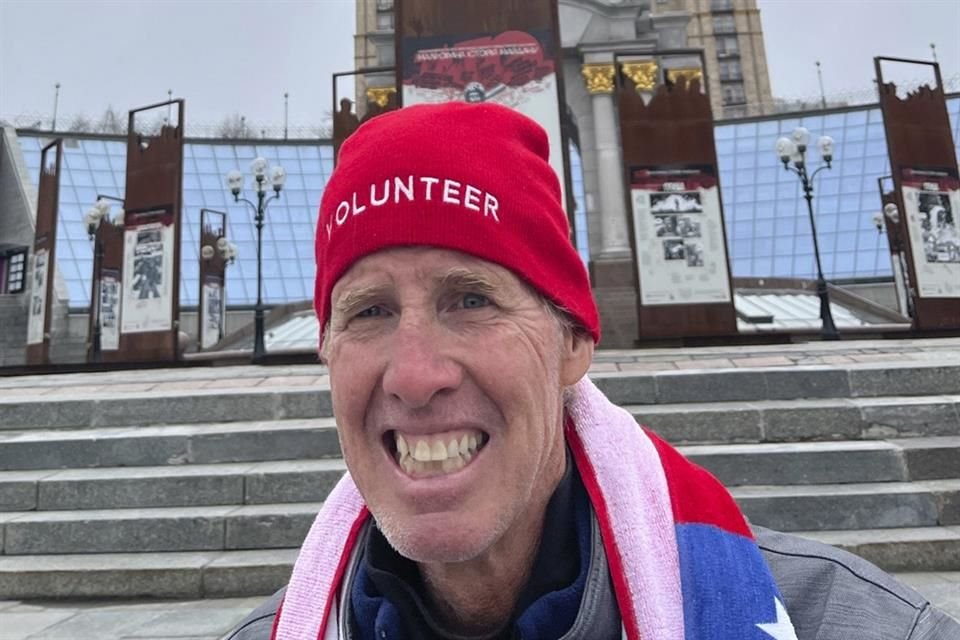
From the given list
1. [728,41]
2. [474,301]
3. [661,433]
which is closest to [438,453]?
[474,301]

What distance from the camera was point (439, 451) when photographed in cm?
93

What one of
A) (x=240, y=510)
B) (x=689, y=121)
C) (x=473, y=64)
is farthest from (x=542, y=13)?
(x=240, y=510)

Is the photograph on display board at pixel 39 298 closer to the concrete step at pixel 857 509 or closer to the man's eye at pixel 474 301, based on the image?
the concrete step at pixel 857 509

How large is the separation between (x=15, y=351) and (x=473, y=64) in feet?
65.2

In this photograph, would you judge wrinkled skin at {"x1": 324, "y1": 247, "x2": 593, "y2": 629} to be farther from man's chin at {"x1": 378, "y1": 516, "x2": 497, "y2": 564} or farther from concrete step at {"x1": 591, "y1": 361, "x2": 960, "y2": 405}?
concrete step at {"x1": 591, "y1": 361, "x2": 960, "y2": 405}

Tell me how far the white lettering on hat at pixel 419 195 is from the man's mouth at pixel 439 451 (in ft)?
1.21

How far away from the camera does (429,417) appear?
930 millimetres

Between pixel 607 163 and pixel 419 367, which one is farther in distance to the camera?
pixel 607 163

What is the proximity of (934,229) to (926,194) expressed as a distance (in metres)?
0.55

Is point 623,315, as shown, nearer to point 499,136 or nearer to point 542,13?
point 542,13

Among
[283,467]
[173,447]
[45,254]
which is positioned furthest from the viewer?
[45,254]

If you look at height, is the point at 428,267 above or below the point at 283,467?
above

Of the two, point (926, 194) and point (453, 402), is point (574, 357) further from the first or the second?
point (926, 194)

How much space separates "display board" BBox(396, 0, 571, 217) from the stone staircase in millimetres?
4758
